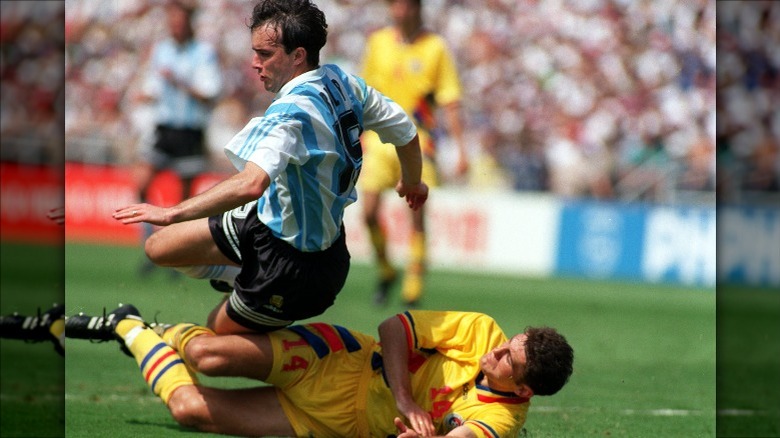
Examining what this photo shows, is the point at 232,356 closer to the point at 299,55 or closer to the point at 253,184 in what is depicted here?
the point at 253,184

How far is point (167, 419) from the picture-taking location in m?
5.27

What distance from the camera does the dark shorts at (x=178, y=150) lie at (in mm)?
12305

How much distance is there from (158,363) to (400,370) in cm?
120

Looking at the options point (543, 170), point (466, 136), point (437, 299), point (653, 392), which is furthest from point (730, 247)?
point (653, 392)

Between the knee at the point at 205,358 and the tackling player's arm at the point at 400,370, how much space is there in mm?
711

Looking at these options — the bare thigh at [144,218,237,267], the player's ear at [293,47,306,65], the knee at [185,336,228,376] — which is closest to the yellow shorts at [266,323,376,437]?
the knee at [185,336,228,376]

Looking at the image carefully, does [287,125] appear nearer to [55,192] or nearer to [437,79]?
[437,79]

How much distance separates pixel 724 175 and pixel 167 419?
13.1 metres

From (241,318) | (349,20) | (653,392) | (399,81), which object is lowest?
(653,392)

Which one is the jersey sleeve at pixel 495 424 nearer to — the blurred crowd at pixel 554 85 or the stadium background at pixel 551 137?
the stadium background at pixel 551 137

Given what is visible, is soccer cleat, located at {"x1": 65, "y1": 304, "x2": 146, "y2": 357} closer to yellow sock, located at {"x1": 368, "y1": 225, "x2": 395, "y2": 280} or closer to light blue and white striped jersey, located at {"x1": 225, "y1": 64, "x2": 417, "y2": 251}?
light blue and white striped jersey, located at {"x1": 225, "y1": 64, "x2": 417, "y2": 251}

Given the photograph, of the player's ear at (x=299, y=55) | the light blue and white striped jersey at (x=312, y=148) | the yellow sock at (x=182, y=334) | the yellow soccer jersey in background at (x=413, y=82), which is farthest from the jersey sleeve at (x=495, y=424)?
the yellow soccer jersey in background at (x=413, y=82)

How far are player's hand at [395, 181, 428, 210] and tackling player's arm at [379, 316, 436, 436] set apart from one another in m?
0.95

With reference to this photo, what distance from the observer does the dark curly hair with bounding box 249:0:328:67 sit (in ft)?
15.2
